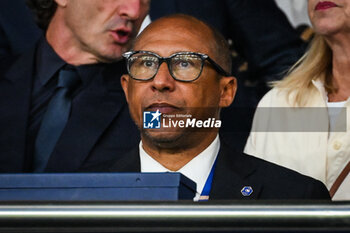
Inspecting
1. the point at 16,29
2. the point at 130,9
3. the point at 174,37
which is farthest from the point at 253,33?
the point at 16,29

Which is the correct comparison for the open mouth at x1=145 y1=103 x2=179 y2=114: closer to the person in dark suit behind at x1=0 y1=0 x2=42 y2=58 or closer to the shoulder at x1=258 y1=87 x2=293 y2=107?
the shoulder at x1=258 y1=87 x2=293 y2=107

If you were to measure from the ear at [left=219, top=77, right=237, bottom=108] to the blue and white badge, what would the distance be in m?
0.26

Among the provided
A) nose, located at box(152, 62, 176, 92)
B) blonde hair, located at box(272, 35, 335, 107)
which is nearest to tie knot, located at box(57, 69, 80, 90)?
nose, located at box(152, 62, 176, 92)

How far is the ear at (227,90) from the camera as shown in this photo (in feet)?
8.71

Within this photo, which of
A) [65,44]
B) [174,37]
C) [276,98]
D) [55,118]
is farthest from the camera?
[65,44]

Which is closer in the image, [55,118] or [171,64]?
[171,64]

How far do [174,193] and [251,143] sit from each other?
3.43 feet

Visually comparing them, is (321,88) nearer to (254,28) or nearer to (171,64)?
(254,28)

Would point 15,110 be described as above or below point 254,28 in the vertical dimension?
below

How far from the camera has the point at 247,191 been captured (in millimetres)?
2508

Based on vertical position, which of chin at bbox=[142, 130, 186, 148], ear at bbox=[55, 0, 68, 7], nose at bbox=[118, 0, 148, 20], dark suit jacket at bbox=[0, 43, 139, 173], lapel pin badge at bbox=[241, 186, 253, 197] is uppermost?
nose at bbox=[118, 0, 148, 20]

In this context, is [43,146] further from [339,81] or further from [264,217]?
[264,217]

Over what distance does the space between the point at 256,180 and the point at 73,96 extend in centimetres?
81

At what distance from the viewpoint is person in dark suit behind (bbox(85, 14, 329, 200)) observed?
8.20 feet
